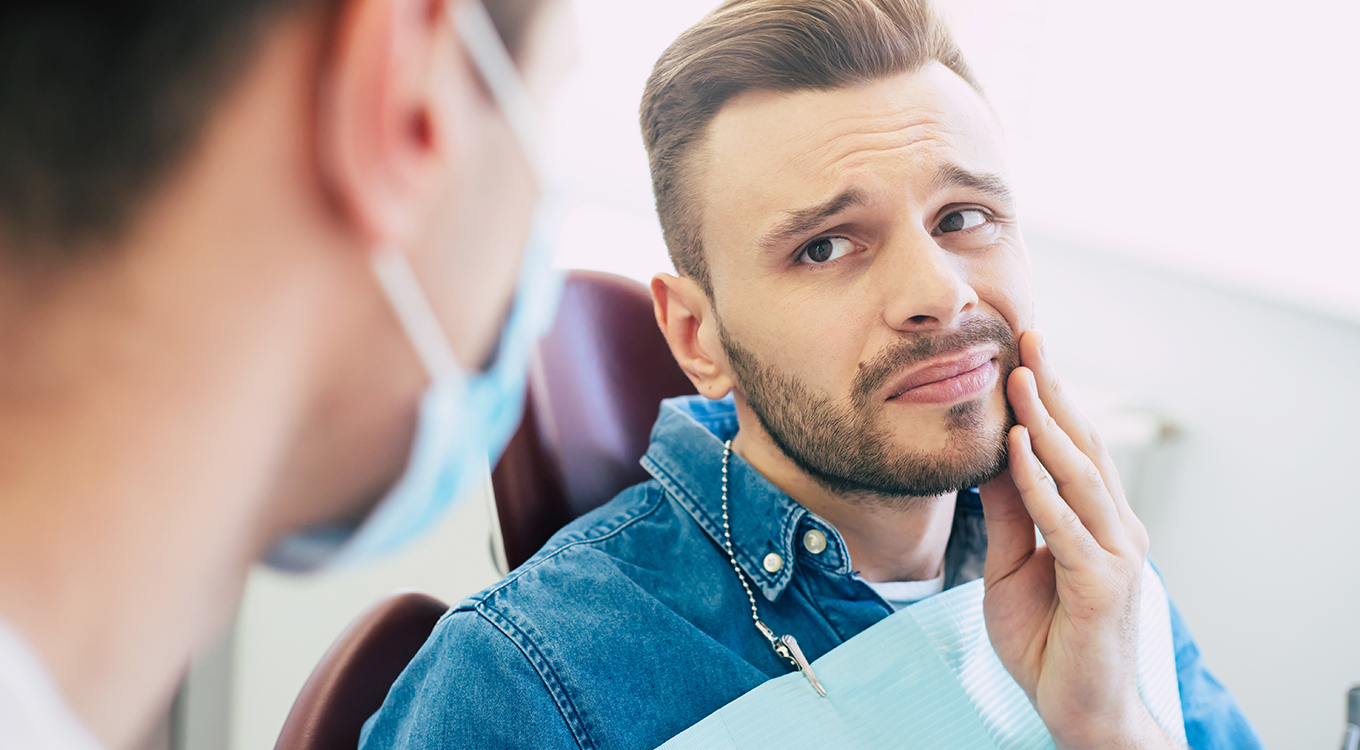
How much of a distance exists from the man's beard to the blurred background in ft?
1.52

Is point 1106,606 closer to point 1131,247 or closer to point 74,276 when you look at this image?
point 74,276

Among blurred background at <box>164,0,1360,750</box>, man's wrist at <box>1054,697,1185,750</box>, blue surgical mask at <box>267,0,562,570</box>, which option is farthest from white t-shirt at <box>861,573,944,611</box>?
blue surgical mask at <box>267,0,562,570</box>

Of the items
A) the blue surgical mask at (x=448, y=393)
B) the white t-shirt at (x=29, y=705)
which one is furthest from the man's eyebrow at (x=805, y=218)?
the white t-shirt at (x=29, y=705)

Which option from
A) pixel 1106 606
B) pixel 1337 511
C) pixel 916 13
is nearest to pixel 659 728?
pixel 1106 606

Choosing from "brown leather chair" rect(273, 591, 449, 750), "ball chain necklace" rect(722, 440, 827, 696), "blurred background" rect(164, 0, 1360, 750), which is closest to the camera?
"brown leather chair" rect(273, 591, 449, 750)

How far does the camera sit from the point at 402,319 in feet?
0.70

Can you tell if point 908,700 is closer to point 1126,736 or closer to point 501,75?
point 1126,736

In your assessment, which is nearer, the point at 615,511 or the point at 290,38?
the point at 290,38

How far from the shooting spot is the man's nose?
0.92m

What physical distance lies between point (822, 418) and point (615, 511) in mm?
271

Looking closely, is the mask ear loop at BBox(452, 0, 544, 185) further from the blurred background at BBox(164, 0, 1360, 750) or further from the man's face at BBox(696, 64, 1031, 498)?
the blurred background at BBox(164, 0, 1360, 750)

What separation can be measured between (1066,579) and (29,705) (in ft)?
3.16

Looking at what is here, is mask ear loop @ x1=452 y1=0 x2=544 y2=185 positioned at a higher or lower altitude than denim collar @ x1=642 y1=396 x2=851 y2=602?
higher

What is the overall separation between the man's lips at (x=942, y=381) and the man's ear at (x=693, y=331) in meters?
0.24
